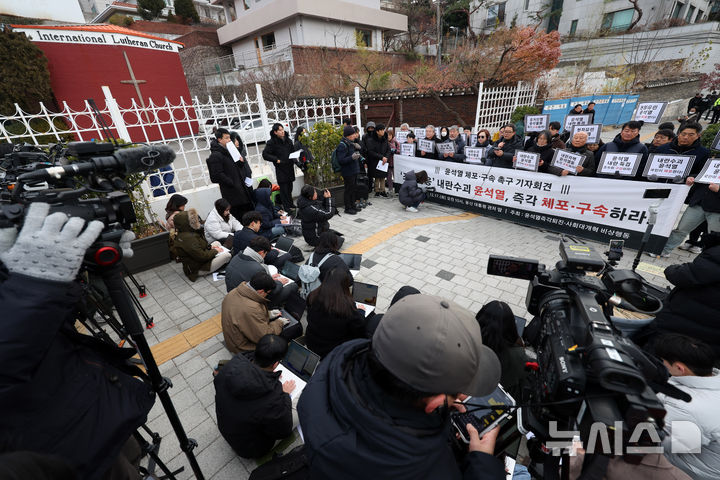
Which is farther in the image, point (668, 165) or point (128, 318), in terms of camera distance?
point (668, 165)

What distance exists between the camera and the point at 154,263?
18.0ft

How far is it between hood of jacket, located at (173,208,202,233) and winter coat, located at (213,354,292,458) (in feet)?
10.3

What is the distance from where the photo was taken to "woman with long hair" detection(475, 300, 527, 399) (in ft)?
8.28

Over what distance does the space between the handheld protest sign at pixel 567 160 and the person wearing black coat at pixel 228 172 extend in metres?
6.15

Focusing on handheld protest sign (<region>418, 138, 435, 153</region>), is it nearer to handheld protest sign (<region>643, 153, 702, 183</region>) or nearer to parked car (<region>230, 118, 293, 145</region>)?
parked car (<region>230, 118, 293, 145</region>)

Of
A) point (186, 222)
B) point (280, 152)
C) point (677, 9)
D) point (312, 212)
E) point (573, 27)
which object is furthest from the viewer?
point (573, 27)

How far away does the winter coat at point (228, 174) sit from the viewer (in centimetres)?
559

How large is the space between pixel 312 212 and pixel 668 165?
593 cm

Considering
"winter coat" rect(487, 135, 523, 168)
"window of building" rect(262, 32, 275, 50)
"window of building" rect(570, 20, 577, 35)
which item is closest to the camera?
"winter coat" rect(487, 135, 523, 168)

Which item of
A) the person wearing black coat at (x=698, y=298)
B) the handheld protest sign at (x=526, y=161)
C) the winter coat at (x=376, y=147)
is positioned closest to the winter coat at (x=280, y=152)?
the winter coat at (x=376, y=147)

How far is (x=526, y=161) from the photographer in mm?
6227

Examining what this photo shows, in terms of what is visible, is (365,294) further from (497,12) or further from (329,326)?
(497,12)

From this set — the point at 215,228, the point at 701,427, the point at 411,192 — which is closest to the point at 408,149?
the point at 411,192

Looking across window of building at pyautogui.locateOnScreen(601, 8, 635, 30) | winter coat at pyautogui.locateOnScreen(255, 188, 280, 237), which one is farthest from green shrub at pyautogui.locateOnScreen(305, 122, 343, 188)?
window of building at pyautogui.locateOnScreen(601, 8, 635, 30)
